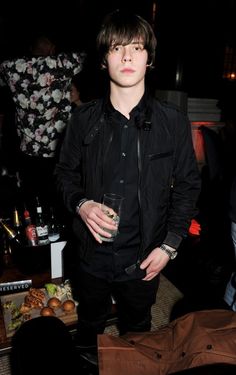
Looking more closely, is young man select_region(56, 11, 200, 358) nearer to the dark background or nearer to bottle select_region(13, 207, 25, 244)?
bottle select_region(13, 207, 25, 244)

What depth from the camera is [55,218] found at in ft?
10.5

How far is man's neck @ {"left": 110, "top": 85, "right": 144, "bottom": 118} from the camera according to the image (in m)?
1.62

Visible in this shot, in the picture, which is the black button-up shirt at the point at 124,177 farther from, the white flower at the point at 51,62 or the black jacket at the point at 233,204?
the white flower at the point at 51,62

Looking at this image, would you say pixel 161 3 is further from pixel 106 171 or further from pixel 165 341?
pixel 165 341

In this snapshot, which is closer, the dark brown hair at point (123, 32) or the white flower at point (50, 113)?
the dark brown hair at point (123, 32)

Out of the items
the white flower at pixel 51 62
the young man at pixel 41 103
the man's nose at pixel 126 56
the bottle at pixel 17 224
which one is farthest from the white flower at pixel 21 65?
the man's nose at pixel 126 56

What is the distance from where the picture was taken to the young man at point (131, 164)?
61.7 inches

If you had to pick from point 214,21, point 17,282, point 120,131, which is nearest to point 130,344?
point 120,131

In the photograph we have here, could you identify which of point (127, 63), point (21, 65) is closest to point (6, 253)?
point (21, 65)

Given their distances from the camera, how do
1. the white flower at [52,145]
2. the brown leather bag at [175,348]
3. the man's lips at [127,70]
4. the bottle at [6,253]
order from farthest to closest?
the white flower at [52,145], the bottle at [6,253], the man's lips at [127,70], the brown leather bag at [175,348]

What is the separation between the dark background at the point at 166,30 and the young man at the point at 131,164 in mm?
4505

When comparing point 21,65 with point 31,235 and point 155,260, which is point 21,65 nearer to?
point 31,235

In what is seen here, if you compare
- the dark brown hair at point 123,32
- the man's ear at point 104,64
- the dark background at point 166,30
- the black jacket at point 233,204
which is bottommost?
the black jacket at point 233,204

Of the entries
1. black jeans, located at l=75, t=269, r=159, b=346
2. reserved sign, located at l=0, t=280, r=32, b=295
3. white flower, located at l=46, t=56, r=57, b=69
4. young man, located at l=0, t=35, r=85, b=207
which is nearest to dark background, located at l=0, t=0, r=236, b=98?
young man, located at l=0, t=35, r=85, b=207
